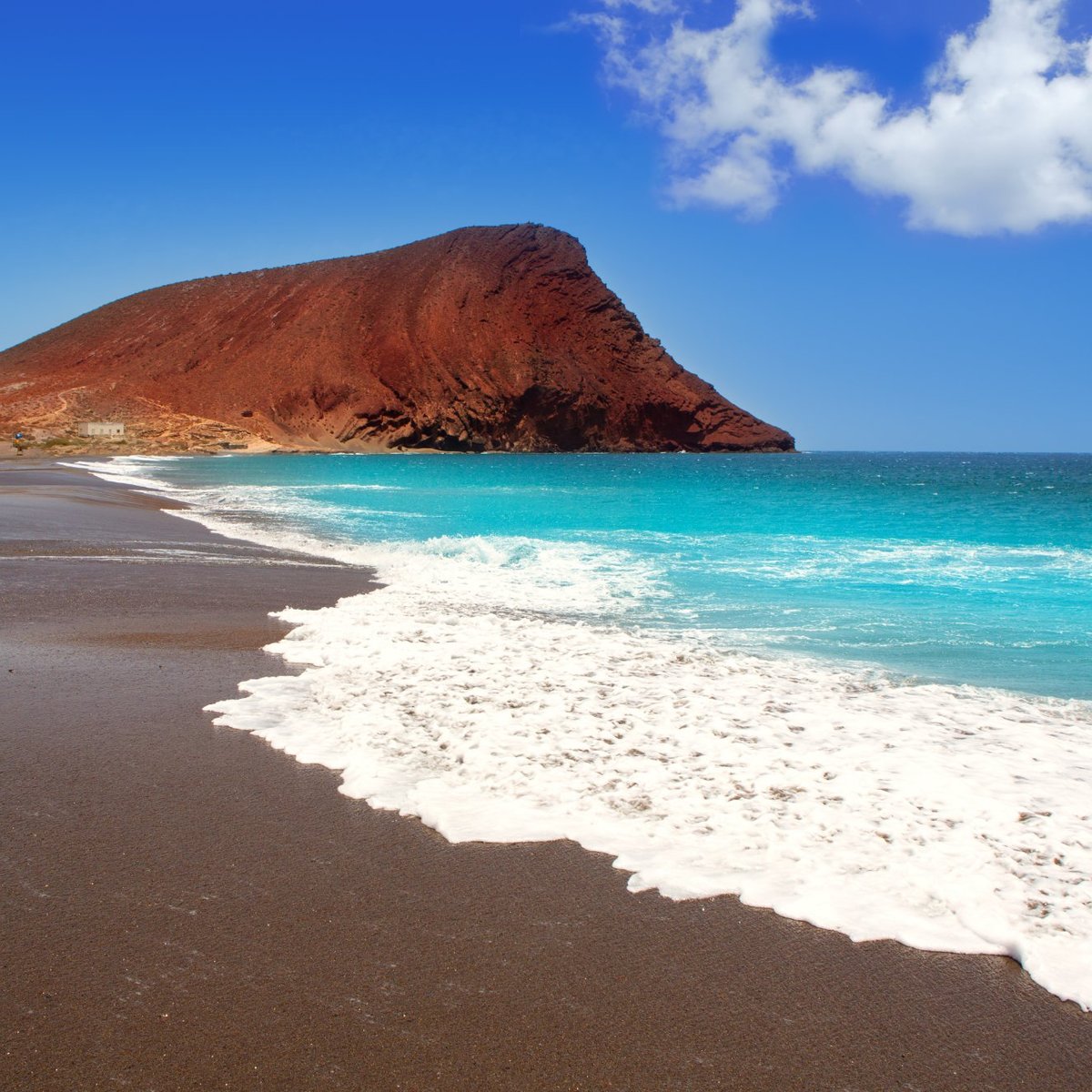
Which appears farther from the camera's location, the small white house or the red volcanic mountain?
the red volcanic mountain

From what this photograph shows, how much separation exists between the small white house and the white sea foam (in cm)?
7518

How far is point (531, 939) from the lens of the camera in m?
2.97

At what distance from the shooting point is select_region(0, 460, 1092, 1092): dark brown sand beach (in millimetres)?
2375

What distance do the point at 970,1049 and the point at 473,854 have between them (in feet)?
5.92

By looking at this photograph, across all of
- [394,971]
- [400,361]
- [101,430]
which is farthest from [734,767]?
[400,361]

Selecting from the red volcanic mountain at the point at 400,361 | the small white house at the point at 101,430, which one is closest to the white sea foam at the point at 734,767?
the small white house at the point at 101,430

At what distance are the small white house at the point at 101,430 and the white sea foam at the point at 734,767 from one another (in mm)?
75177

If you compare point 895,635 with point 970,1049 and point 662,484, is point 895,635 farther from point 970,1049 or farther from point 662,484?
point 662,484

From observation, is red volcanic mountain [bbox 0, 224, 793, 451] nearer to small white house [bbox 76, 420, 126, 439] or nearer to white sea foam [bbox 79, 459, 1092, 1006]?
small white house [bbox 76, 420, 126, 439]

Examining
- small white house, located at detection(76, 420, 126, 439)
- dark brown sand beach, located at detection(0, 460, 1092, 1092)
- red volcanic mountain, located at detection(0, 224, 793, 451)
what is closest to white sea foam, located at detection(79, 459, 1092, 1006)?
dark brown sand beach, located at detection(0, 460, 1092, 1092)

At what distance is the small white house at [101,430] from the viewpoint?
2918 inches

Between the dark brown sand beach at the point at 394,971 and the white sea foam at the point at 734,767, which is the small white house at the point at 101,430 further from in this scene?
the dark brown sand beach at the point at 394,971

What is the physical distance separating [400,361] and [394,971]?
3948 inches

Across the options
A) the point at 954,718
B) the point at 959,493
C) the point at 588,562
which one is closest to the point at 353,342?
the point at 959,493
